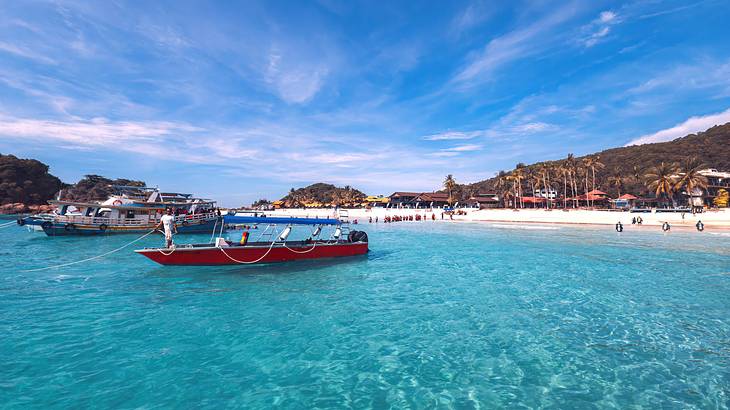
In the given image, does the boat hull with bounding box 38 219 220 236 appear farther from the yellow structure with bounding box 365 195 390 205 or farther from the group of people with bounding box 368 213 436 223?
the yellow structure with bounding box 365 195 390 205

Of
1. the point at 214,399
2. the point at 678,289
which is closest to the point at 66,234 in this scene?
the point at 214,399

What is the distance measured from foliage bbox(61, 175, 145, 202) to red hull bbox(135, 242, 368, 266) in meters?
124

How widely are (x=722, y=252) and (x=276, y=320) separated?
3118cm

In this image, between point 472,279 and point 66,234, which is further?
point 66,234

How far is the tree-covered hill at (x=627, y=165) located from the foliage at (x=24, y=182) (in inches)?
5547

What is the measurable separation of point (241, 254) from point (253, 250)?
68 centimetres

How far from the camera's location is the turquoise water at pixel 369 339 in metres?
6.17

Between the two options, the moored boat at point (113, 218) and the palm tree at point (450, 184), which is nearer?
the moored boat at point (113, 218)

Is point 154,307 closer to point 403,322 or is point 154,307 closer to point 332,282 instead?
point 332,282

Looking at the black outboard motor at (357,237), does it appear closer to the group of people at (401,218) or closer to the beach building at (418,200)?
the group of people at (401,218)

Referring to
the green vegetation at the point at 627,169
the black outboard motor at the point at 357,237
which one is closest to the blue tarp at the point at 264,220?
the black outboard motor at the point at 357,237

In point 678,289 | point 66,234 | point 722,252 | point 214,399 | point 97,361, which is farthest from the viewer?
point 66,234

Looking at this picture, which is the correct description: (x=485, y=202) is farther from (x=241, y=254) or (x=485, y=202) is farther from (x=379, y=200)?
(x=241, y=254)

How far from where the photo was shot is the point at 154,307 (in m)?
11.6
